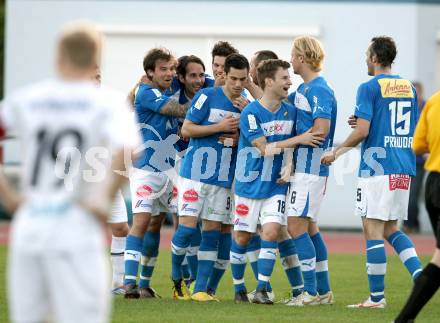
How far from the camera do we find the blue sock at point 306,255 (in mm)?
8914

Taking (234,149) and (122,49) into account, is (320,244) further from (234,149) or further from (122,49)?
(122,49)

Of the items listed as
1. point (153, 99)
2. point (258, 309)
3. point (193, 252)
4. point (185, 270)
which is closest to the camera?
point (258, 309)

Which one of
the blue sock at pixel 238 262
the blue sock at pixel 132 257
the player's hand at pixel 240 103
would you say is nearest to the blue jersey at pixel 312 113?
the player's hand at pixel 240 103

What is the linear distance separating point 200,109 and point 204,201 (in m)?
0.80

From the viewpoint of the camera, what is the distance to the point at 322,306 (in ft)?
29.6

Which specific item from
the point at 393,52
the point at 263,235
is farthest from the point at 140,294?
the point at 393,52

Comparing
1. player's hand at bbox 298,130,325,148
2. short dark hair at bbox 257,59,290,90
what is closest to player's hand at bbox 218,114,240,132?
short dark hair at bbox 257,59,290,90

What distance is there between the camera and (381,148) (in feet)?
29.1

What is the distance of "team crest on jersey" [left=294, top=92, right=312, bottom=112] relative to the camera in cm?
897

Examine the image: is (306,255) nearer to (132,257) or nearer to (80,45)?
(132,257)

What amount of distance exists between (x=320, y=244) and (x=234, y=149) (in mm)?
1109

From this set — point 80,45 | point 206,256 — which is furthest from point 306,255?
point 80,45

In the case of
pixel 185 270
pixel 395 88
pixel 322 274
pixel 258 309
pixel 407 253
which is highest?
pixel 395 88

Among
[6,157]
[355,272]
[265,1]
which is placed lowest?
[355,272]
